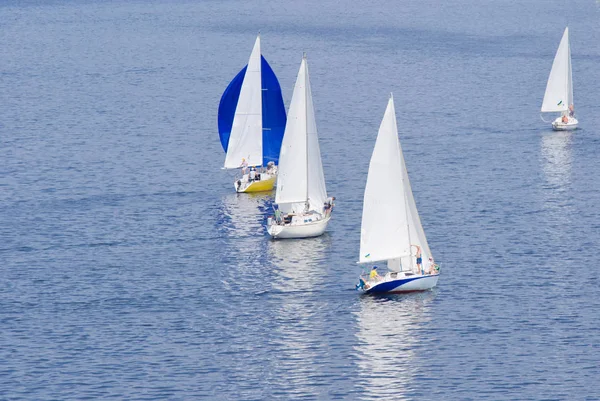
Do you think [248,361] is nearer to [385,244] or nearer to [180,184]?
[385,244]

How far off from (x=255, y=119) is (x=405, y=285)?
41.2 m

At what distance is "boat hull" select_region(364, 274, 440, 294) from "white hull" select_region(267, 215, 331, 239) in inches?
664

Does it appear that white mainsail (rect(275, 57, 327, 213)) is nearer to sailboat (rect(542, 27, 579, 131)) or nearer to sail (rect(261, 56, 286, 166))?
sail (rect(261, 56, 286, 166))

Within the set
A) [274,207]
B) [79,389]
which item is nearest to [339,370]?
[79,389]

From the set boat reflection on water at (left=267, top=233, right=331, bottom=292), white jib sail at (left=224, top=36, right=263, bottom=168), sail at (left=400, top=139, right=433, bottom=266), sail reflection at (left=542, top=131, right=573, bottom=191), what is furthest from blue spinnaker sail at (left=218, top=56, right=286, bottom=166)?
sail at (left=400, top=139, right=433, bottom=266)

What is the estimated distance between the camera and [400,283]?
90062mm

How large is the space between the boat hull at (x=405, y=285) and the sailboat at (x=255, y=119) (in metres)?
37.3

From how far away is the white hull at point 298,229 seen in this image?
10586cm

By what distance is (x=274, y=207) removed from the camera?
11800cm

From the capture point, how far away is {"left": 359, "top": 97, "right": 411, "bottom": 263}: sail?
91562 mm

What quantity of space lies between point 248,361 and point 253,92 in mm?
51671

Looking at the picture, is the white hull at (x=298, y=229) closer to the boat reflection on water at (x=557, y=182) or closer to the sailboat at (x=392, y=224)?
the sailboat at (x=392, y=224)

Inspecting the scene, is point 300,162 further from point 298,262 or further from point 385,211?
point 385,211

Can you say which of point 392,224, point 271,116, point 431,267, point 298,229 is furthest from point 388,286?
point 271,116
